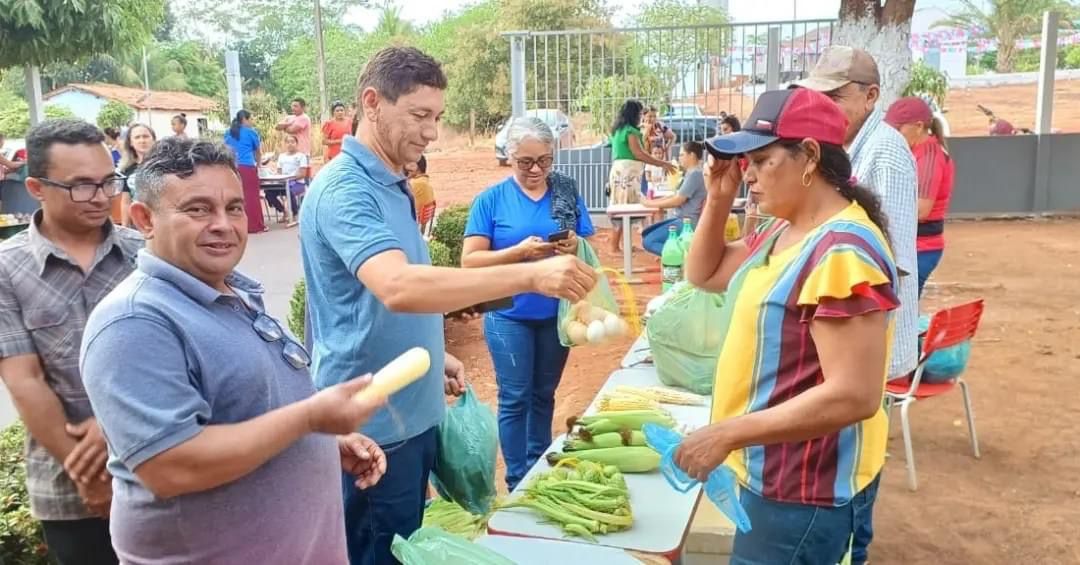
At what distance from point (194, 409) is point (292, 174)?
41.7 ft

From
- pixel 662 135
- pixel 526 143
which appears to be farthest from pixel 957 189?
pixel 526 143

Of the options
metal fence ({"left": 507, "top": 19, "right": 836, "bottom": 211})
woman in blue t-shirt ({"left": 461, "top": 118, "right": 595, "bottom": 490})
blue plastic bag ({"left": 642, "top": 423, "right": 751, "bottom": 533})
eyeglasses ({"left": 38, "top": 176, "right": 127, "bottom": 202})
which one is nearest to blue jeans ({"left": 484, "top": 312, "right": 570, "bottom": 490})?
woman in blue t-shirt ({"left": 461, "top": 118, "right": 595, "bottom": 490})

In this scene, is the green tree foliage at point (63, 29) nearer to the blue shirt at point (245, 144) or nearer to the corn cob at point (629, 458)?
the blue shirt at point (245, 144)

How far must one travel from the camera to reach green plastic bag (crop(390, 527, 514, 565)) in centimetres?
196

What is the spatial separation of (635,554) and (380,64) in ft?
4.90

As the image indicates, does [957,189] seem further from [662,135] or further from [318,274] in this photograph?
[318,274]

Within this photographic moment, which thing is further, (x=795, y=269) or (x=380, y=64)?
(x=380, y=64)

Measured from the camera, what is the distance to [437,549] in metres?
1.99

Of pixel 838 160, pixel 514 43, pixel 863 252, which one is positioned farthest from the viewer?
pixel 514 43

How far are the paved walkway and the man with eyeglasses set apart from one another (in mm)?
5115

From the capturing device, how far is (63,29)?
10.9 m

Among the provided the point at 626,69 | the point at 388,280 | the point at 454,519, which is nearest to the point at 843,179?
the point at 388,280

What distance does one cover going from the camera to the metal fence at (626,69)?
11258mm

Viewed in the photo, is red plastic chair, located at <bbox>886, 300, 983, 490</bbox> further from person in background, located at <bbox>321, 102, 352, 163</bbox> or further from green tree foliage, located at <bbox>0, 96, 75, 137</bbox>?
green tree foliage, located at <bbox>0, 96, 75, 137</bbox>
